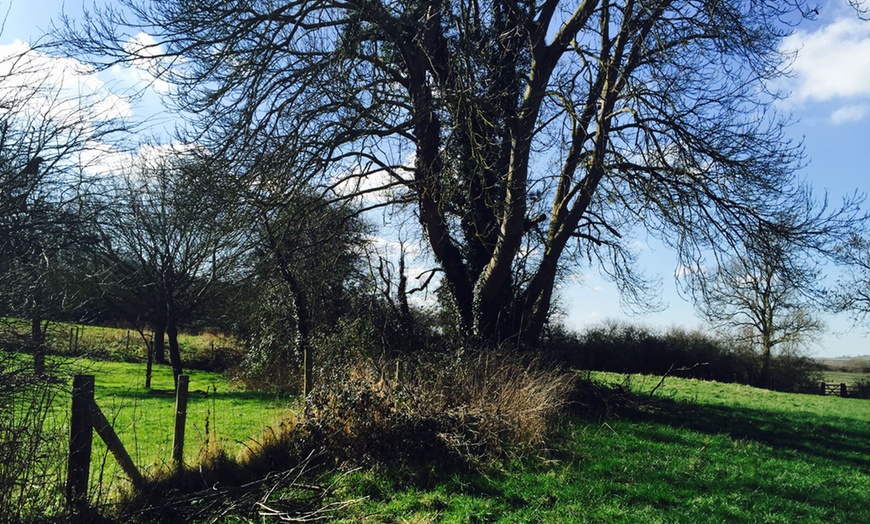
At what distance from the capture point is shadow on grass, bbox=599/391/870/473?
32.4ft

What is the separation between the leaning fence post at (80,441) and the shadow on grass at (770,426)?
836 cm

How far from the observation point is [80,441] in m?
6.27

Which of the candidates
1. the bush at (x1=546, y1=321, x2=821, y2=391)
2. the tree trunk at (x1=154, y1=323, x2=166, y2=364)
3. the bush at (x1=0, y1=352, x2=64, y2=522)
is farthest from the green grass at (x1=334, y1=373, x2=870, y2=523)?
the tree trunk at (x1=154, y1=323, x2=166, y2=364)

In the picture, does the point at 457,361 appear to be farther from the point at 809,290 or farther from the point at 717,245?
the point at 809,290

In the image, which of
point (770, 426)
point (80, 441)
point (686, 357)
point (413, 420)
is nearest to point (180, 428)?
point (80, 441)

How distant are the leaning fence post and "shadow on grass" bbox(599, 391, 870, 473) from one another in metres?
8.36

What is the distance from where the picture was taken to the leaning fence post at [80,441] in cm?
597

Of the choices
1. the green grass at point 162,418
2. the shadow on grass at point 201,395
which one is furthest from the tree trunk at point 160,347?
the shadow on grass at point 201,395

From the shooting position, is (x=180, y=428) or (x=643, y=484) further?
(x=180, y=428)

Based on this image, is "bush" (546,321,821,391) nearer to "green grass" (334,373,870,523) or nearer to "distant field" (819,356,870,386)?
"distant field" (819,356,870,386)

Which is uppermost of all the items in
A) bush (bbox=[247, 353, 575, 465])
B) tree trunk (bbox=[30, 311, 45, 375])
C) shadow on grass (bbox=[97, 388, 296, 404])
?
tree trunk (bbox=[30, 311, 45, 375])

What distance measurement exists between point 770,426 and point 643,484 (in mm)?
6331

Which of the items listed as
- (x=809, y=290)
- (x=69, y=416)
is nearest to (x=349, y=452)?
(x=69, y=416)

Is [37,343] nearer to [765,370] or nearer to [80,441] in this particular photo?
[80,441]
